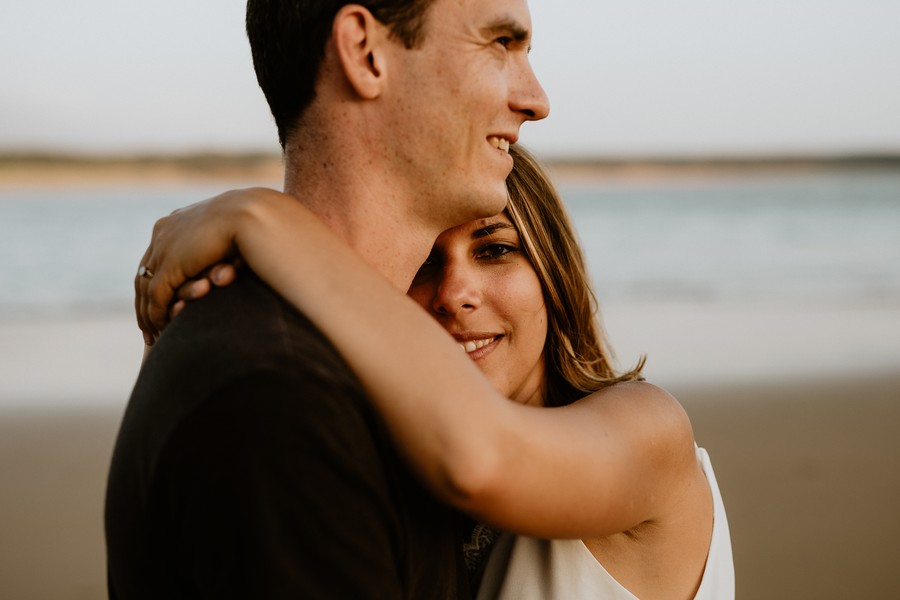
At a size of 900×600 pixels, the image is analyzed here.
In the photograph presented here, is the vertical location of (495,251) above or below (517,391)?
above

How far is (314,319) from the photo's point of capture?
158 centimetres

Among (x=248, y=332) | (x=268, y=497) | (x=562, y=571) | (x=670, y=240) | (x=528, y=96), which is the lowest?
(x=562, y=571)

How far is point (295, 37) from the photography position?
1.97 m

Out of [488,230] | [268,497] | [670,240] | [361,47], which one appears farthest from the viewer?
[670,240]

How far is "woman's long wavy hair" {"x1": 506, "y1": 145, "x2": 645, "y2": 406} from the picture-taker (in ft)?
9.09

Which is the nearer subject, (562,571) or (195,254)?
(195,254)

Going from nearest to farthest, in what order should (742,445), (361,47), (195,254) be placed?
1. (195,254)
2. (361,47)
3. (742,445)

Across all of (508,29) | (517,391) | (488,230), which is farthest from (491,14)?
(517,391)

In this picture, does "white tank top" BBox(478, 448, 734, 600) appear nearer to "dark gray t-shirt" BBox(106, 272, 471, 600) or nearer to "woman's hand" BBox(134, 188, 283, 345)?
"dark gray t-shirt" BBox(106, 272, 471, 600)

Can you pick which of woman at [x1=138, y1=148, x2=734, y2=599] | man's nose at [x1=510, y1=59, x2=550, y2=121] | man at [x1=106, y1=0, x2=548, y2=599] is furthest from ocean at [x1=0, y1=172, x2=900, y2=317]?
man at [x1=106, y1=0, x2=548, y2=599]

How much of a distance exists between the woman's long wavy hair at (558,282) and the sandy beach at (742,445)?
3086 millimetres

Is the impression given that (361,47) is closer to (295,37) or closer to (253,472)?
(295,37)

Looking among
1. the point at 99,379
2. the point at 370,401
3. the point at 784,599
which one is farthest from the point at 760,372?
the point at 370,401

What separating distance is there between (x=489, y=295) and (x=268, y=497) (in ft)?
4.77
